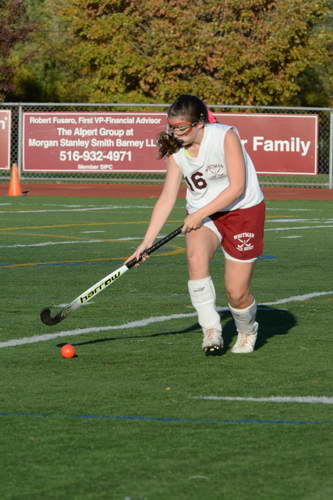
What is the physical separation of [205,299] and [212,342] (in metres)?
0.28

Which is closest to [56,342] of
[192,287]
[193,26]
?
[192,287]

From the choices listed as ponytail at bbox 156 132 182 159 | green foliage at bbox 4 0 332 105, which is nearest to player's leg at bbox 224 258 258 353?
ponytail at bbox 156 132 182 159

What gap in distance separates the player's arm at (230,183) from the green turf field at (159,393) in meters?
0.93

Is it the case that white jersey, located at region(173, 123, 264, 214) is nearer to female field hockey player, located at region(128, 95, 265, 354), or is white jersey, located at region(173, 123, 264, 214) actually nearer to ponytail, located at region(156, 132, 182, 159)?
female field hockey player, located at region(128, 95, 265, 354)

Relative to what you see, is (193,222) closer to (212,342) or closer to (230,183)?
(230,183)

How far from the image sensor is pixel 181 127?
782 cm

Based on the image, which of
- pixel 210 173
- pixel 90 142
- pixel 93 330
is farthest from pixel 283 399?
pixel 90 142

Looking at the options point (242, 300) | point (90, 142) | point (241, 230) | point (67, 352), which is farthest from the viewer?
point (90, 142)

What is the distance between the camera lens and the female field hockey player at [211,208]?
7918 millimetres

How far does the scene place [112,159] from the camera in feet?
98.4

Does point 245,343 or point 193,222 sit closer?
point 193,222

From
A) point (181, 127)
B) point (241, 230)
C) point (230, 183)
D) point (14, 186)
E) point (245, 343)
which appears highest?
point (181, 127)

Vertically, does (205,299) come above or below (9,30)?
above

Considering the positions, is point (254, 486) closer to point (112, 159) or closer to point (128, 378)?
point (128, 378)
